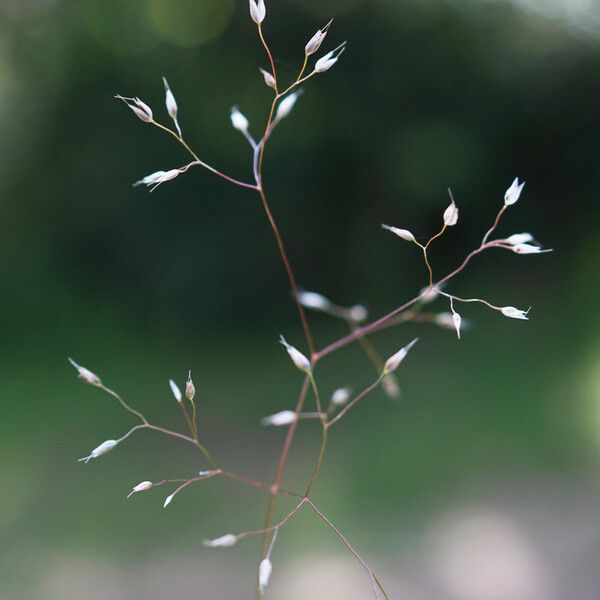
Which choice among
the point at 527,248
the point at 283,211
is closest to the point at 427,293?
the point at 527,248

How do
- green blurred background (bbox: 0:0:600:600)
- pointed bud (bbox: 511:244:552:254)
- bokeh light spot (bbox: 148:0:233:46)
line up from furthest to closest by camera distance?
1. bokeh light spot (bbox: 148:0:233:46)
2. green blurred background (bbox: 0:0:600:600)
3. pointed bud (bbox: 511:244:552:254)

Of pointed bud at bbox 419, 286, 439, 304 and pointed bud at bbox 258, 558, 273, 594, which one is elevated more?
pointed bud at bbox 419, 286, 439, 304

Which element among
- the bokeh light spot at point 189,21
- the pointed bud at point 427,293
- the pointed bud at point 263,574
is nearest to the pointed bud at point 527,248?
the pointed bud at point 427,293

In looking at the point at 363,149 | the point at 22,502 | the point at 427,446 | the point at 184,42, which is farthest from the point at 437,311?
the point at 22,502

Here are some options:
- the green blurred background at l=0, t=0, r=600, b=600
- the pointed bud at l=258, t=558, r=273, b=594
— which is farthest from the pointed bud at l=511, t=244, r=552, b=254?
the green blurred background at l=0, t=0, r=600, b=600

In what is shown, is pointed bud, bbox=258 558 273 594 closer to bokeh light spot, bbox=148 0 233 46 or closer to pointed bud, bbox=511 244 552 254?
pointed bud, bbox=511 244 552 254

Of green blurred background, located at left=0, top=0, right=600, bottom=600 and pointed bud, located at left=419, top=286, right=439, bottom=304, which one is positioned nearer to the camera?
pointed bud, located at left=419, top=286, right=439, bottom=304
